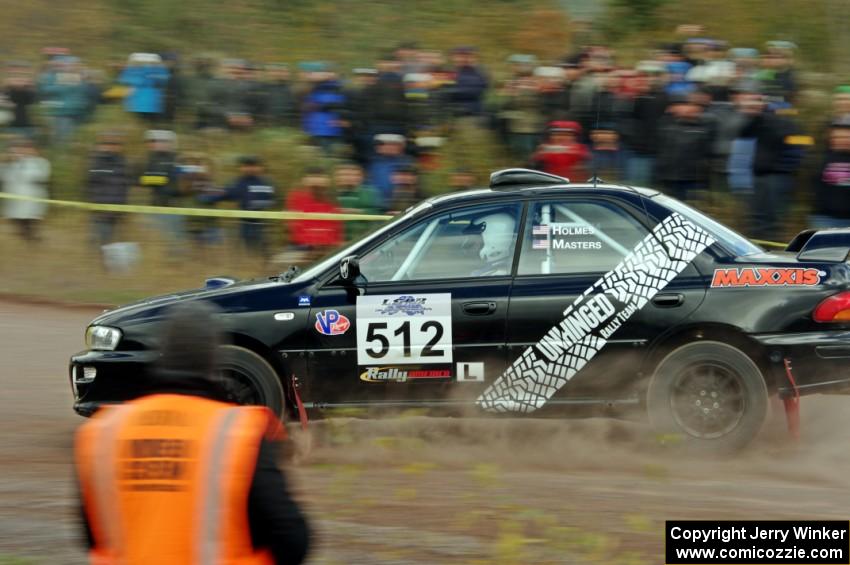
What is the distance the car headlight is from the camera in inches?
290

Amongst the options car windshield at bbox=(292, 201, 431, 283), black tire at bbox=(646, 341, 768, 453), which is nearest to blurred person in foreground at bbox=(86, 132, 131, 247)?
car windshield at bbox=(292, 201, 431, 283)

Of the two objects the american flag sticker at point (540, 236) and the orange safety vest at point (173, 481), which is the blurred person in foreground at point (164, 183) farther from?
the orange safety vest at point (173, 481)

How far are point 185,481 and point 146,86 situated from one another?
13682 mm

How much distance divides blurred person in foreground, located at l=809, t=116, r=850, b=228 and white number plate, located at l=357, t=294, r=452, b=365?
598 cm

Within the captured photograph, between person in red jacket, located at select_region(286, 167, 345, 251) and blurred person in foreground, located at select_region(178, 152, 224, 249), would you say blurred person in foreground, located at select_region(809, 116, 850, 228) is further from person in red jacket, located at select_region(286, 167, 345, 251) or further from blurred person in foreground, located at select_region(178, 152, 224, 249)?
blurred person in foreground, located at select_region(178, 152, 224, 249)

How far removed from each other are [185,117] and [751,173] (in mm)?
7344

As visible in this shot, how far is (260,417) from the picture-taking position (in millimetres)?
2875

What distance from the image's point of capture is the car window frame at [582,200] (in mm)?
7336

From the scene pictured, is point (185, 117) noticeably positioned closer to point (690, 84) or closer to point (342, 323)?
point (690, 84)

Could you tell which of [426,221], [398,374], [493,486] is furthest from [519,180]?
[493,486]

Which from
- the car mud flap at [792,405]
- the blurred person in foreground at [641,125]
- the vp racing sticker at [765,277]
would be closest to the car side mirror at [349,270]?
the vp racing sticker at [765,277]

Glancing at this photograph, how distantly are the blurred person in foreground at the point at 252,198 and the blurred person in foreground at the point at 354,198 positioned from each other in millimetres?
860

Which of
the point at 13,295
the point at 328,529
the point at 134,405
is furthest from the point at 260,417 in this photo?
the point at 13,295

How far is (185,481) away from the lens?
2750 mm
